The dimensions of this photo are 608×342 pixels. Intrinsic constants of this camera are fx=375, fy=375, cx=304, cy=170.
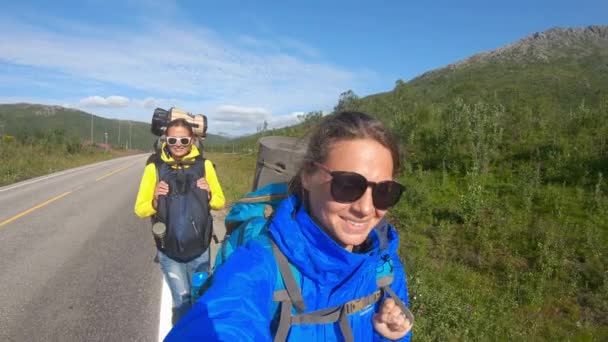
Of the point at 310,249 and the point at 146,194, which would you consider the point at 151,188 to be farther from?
the point at 310,249

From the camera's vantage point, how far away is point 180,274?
312 centimetres

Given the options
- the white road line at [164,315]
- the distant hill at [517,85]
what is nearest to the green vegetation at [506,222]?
the distant hill at [517,85]

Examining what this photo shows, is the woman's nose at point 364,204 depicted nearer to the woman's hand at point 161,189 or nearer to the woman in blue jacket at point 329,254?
the woman in blue jacket at point 329,254

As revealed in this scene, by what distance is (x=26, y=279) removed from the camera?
4613 mm

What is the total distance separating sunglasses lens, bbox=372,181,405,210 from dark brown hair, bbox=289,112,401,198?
0.13 m

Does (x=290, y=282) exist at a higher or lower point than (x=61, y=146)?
higher

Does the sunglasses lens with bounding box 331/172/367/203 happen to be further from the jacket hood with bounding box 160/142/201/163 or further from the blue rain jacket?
the jacket hood with bounding box 160/142/201/163

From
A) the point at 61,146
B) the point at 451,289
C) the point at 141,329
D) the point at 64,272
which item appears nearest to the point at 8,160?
the point at 61,146

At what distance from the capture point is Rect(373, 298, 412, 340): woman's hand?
4.75 ft

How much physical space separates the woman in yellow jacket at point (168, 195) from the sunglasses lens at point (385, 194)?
1922 millimetres

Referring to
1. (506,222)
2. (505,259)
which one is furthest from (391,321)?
(506,222)

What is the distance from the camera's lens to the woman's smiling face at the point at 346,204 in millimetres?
1437

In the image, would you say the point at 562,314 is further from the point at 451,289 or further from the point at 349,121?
the point at 349,121

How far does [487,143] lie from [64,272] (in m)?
8.91
